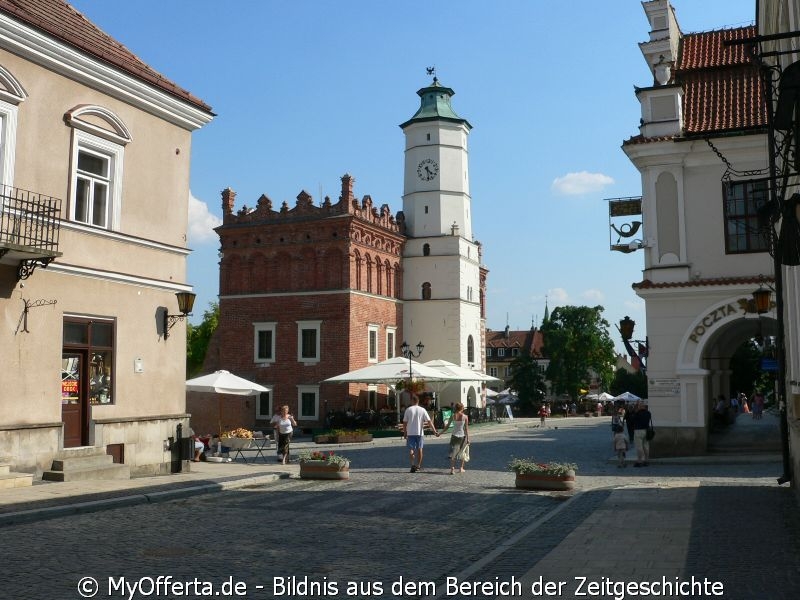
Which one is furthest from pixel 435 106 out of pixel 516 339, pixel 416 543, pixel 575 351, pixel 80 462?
pixel 516 339

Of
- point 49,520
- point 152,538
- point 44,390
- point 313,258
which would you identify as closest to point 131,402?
point 44,390

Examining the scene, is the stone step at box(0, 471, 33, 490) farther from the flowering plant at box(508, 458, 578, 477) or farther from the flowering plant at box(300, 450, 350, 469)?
the flowering plant at box(508, 458, 578, 477)

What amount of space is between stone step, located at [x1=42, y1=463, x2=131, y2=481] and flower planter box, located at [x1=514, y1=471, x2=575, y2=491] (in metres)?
7.73

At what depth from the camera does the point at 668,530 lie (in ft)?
34.1

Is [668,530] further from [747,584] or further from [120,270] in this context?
[120,270]

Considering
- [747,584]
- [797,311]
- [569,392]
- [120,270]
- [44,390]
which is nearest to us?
[747,584]

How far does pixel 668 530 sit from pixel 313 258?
36278 mm

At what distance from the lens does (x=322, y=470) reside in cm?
1711

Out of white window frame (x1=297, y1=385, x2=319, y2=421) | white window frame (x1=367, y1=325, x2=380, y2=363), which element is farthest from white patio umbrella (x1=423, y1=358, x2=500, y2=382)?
white window frame (x1=297, y1=385, x2=319, y2=421)

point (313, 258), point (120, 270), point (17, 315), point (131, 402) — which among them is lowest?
point (131, 402)

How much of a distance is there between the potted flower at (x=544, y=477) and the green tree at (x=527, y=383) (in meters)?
54.4

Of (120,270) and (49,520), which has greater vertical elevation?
(120,270)

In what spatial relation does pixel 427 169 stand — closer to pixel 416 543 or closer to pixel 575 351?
pixel 575 351

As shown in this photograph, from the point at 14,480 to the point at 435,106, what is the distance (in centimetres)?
4342
